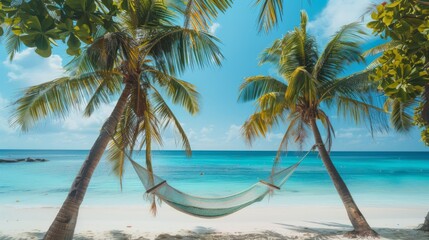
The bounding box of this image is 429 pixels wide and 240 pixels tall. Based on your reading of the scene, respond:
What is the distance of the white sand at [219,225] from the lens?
3.30 metres

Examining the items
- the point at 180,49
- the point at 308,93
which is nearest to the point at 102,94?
the point at 180,49

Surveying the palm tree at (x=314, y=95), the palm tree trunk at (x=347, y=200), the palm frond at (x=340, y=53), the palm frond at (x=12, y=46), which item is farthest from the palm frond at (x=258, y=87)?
the palm frond at (x=12, y=46)

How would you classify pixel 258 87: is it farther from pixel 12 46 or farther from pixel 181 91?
pixel 12 46

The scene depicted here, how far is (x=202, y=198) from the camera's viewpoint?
9.37ft

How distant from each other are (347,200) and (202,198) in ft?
5.08

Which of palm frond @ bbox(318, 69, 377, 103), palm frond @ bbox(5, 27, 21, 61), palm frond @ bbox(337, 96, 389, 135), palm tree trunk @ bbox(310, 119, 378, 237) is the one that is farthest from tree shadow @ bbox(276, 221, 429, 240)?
palm frond @ bbox(5, 27, 21, 61)

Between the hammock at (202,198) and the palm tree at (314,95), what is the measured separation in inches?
29.3

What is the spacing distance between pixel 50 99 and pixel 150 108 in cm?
97

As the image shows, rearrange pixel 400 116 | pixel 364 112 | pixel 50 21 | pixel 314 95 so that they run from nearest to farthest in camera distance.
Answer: pixel 50 21 → pixel 314 95 → pixel 364 112 → pixel 400 116

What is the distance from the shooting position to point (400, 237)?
315cm

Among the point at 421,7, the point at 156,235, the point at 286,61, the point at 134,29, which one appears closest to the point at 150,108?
the point at 134,29

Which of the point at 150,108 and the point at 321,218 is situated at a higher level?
the point at 150,108

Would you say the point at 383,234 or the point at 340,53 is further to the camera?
the point at 340,53

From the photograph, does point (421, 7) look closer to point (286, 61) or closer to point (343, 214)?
point (286, 61)
